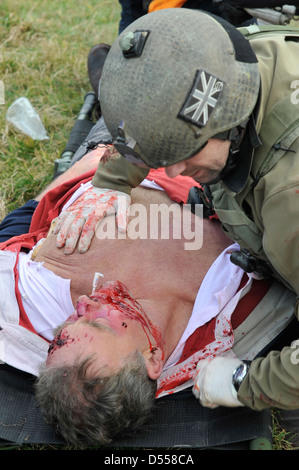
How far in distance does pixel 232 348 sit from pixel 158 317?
1.55 ft

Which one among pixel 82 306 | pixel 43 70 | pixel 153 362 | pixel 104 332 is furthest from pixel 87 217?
pixel 43 70

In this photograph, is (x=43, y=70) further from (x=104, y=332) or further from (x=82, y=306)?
(x=104, y=332)

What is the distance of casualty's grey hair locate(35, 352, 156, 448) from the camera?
2.78 meters

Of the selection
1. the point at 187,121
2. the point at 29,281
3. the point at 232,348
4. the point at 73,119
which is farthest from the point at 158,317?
the point at 73,119

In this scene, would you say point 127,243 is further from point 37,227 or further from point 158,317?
point 37,227

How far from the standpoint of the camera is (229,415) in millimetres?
3037

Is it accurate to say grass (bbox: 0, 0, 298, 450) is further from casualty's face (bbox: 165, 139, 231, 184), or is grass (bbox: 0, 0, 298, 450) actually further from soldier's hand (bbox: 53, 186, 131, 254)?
casualty's face (bbox: 165, 139, 231, 184)

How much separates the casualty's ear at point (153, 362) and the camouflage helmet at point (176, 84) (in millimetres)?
1023

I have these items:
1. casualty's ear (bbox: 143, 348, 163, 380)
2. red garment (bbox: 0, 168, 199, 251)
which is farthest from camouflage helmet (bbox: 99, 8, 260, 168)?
red garment (bbox: 0, 168, 199, 251)

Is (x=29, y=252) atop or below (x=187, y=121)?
below

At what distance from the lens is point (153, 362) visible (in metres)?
2.98

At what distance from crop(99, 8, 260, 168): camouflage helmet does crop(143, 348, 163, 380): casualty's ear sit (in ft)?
3.36

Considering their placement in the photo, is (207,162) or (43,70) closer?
(207,162)

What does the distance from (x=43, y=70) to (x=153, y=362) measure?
3.99m
